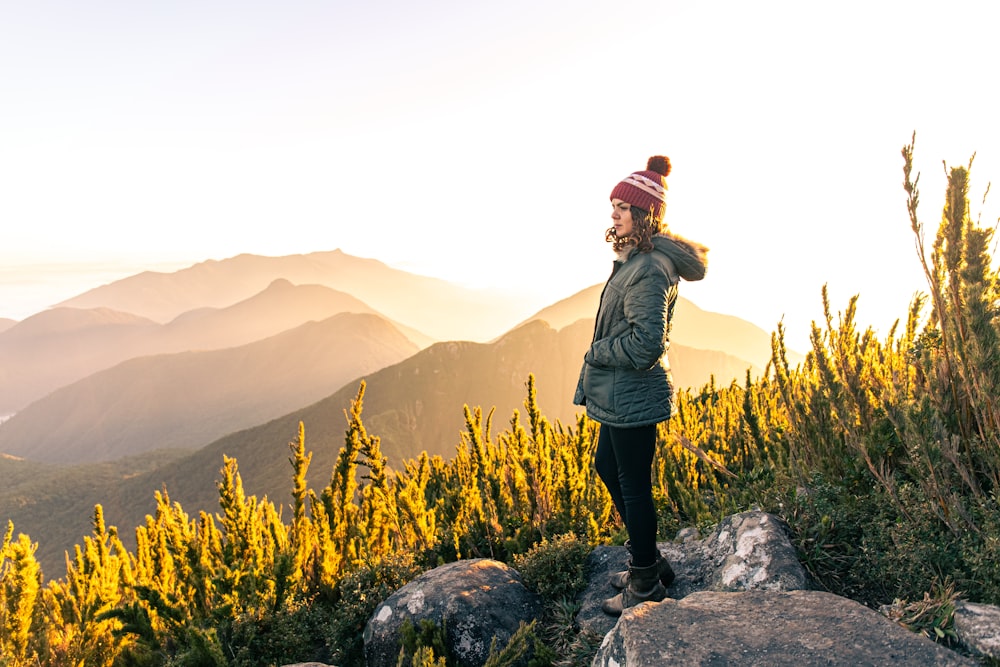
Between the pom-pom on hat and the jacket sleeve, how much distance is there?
14.9 inches

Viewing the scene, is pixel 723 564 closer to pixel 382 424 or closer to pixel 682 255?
pixel 682 255

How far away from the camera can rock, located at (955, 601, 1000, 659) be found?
170cm

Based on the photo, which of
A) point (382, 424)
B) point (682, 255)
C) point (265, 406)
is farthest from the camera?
point (265, 406)

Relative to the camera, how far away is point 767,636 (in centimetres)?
182

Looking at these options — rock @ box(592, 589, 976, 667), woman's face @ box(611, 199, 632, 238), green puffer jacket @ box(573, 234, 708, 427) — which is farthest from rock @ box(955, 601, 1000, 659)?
woman's face @ box(611, 199, 632, 238)

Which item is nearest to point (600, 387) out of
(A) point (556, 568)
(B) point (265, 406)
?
(A) point (556, 568)

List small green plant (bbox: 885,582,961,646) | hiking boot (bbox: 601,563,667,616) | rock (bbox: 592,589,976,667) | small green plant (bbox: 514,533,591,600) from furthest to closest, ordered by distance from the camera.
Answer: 1. small green plant (bbox: 514,533,591,600)
2. hiking boot (bbox: 601,563,667,616)
3. small green plant (bbox: 885,582,961,646)
4. rock (bbox: 592,589,976,667)

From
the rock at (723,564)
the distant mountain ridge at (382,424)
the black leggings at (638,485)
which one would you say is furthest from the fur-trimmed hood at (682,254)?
the distant mountain ridge at (382,424)

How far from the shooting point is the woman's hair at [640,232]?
8.29 feet

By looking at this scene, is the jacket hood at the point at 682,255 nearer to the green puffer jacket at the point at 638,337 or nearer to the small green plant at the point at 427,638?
the green puffer jacket at the point at 638,337

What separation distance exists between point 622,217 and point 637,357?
0.72 m

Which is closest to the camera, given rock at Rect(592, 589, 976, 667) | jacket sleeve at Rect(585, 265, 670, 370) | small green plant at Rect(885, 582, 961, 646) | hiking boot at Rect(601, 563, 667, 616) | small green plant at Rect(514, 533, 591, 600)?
rock at Rect(592, 589, 976, 667)

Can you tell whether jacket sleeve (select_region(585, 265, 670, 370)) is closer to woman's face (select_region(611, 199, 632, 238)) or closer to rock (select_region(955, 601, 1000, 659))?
woman's face (select_region(611, 199, 632, 238))

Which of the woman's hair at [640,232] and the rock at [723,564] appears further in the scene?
the woman's hair at [640,232]
